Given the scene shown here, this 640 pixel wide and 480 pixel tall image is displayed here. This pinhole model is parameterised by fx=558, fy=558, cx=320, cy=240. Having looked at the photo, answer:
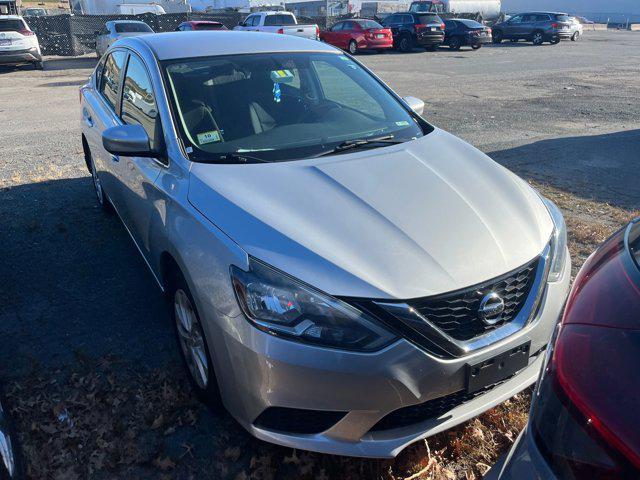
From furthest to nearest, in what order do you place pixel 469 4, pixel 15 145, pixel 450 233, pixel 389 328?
pixel 469 4 < pixel 15 145 < pixel 450 233 < pixel 389 328

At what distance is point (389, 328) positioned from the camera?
2.07m

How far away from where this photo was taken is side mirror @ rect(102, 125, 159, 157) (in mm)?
3076

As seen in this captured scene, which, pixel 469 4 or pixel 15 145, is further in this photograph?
pixel 469 4

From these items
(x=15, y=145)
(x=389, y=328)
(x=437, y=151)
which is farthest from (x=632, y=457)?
(x=15, y=145)

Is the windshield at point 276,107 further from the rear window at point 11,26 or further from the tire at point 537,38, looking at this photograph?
Result: the tire at point 537,38

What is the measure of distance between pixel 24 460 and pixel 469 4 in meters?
48.2

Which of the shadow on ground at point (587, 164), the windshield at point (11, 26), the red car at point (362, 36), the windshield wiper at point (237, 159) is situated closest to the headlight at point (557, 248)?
the windshield wiper at point (237, 159)

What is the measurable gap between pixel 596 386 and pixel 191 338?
199 centimetres

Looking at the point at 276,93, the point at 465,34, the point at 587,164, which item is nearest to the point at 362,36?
the point at 465,34

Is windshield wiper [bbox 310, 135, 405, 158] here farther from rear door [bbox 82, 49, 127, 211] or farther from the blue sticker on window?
rear door [bbox 82, 49, 127, 211]

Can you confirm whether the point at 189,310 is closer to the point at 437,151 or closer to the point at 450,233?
the point at 450,233

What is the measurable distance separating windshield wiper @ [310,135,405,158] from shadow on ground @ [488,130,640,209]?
3.30m

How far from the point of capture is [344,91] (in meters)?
3.93

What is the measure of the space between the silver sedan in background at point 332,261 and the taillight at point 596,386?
63 cm
